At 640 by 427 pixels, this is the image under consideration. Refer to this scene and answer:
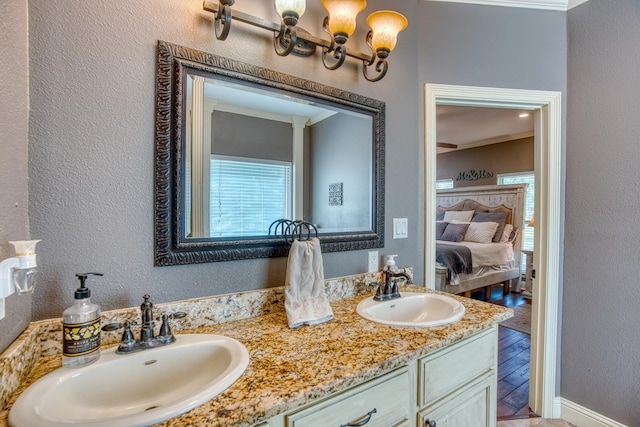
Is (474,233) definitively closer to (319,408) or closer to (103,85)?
(319,408)

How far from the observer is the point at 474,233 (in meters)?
4.71

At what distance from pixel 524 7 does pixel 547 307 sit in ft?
5.88

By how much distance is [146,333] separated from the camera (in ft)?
2.92

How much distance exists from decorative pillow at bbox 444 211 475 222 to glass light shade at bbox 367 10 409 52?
448 centimetres

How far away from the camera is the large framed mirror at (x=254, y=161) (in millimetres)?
1022

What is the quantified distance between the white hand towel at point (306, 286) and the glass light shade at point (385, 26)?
96 cm

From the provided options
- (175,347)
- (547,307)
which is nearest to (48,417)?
(175,347)

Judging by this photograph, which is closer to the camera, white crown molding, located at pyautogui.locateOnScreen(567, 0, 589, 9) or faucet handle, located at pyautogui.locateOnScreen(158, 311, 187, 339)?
faucet handle, located at pyautogui.locateOnScreen(158, 311, 187, 339)

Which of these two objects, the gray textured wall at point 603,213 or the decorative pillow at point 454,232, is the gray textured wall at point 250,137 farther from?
the decorative pillow at point 454,232

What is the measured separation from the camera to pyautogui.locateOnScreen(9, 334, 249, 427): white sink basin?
23.4 inches

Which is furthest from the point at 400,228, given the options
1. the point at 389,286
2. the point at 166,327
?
the point at 166,327

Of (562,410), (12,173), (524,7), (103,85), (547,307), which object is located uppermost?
(524,7)

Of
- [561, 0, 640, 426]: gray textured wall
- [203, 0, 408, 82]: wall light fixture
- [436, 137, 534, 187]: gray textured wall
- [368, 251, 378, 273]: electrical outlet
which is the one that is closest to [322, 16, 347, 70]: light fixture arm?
[203, 0, 408, 82]: wall light fixture

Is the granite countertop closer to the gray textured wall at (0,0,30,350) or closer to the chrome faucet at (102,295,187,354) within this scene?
the chrome faucet at (102,295,187,354)
